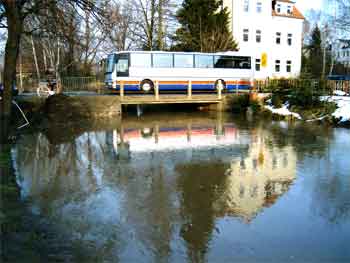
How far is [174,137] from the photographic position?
14.9 m

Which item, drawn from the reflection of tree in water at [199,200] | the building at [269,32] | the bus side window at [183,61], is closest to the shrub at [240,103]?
the bus side window at [183,61]

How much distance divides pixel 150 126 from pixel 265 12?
28.7m

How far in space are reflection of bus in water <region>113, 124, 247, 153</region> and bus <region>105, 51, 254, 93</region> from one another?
7221 millimetres

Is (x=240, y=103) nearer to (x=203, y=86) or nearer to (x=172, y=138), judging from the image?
(x=203, y=86)

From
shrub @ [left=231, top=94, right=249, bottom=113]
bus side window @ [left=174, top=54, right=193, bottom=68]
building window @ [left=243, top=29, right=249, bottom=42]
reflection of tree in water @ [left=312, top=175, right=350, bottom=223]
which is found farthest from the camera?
building window @ [left=243, top=29, right=249, bottom=42]

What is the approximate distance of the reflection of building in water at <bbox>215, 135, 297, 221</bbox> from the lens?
6.66 meters

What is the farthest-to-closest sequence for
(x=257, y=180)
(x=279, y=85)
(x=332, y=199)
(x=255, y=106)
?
(x=279, y=85) < (x=255, y=106) < (x=257, y=180) < (x=332, y=199)

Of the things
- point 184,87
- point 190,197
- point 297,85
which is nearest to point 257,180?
point 190,197

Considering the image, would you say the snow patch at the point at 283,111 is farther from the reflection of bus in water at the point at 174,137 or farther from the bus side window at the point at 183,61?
the bus side window at the point at 183,61

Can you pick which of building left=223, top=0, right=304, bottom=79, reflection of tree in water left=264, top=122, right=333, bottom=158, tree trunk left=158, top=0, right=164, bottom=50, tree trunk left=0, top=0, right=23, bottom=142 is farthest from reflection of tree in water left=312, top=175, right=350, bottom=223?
building left=223, top=0, right=304, bottom=79

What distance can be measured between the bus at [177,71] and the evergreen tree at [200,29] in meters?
7.47

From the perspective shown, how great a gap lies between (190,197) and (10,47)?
802 cm

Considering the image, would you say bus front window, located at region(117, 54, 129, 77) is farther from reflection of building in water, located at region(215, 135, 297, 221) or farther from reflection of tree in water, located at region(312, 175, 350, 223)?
reflection of tree in water, located at region(312, 175, 350, 223)

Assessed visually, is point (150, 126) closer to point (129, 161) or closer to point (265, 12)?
point (129, 161)
